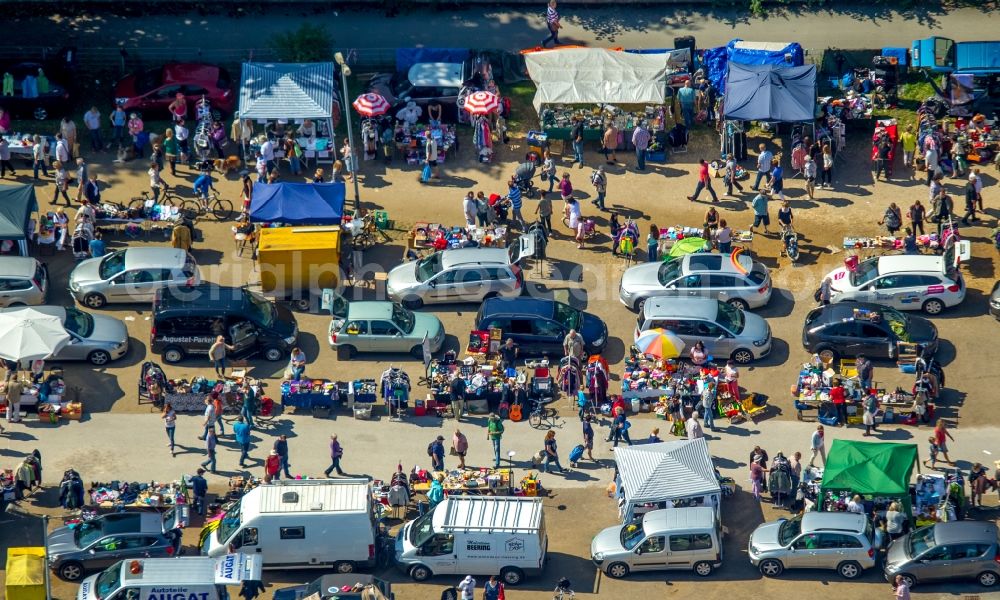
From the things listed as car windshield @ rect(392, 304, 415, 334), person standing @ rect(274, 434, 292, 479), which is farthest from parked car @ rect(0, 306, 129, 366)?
car windshield @ rect(392, 304, 415, 334)

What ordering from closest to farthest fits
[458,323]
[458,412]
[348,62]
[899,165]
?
[458,412]
[458,323]
[899,165]
[348,62]

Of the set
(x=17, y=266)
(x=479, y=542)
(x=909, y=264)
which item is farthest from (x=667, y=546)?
(x=17, y=266)

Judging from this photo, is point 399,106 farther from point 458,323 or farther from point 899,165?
point 899,165

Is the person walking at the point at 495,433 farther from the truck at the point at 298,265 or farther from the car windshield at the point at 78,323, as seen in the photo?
the car windshield at the point at 78,323

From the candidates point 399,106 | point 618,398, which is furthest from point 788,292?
point 399,106

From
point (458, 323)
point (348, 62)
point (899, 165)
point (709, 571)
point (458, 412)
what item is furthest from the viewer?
point (348, 62)

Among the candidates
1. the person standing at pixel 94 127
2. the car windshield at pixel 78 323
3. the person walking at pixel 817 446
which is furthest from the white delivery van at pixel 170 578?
the person standing at pixel 94 127

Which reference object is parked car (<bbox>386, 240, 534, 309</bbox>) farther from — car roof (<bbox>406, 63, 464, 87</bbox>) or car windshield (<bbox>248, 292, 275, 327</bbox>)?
car roof (<bbox>406, 63, 464, 87</bbox>)

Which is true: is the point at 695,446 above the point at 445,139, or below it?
below
